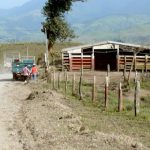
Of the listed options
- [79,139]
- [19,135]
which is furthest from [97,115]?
[79,139]

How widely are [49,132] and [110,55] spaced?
1860 inches

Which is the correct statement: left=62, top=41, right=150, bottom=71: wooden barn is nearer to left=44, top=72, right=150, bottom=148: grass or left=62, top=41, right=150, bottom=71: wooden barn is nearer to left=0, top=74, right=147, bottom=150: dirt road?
left=44, top=72, right=150, bottom=148: grass

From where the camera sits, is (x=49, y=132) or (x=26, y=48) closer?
(x=49, y=132)

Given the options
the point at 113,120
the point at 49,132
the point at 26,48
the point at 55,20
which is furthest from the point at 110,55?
the point at 49,132

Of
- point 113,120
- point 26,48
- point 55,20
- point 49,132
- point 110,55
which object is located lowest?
point 113,120

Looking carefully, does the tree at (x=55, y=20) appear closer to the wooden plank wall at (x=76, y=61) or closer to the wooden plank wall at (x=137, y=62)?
the wooden plank wall at (x=76, y=61)

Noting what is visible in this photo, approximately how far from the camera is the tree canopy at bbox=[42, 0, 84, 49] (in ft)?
226

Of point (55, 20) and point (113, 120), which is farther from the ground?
point (55, 20)

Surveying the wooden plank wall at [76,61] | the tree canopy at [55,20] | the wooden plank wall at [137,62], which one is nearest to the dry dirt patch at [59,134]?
the wooden plank wall at [137,62]

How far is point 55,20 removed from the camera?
68750 mm

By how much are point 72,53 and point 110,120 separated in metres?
41.5

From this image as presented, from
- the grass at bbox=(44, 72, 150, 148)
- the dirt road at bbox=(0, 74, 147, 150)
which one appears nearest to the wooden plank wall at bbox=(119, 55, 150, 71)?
the grass at bbox=(44, 72, 150, 148)

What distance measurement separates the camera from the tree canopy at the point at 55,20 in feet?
226

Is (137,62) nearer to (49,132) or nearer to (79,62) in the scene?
(79,62)
